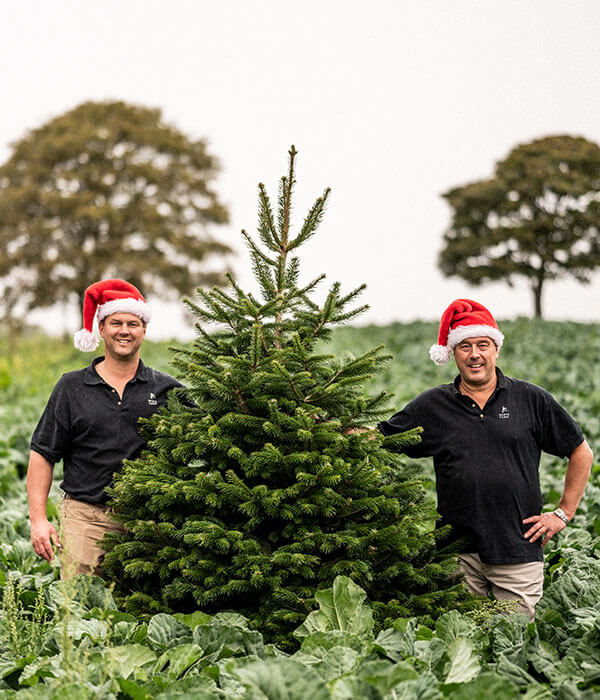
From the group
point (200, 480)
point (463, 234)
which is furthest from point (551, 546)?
point (463, 234)

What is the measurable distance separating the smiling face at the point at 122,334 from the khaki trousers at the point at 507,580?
84.9 inches

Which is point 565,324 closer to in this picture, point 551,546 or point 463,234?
point 463,234

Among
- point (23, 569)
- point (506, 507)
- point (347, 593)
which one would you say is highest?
point (506, 507)

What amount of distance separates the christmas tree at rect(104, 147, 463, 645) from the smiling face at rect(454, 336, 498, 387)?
53 centimetres

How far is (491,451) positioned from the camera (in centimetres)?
414

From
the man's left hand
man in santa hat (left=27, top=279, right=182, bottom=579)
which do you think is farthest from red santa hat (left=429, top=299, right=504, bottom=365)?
man in santa hat (left=27, top=279, right=182, bottom=579)

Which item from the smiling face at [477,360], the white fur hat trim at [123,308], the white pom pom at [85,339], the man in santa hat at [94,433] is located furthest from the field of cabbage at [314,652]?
the white fur hat trim at [123,308]

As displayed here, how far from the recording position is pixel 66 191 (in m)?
33.2

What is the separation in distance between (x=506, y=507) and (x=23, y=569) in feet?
10.6

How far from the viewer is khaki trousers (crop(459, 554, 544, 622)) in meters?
4.14

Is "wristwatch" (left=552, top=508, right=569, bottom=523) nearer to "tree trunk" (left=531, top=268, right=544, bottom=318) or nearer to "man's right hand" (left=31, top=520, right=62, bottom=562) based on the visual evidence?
"man's right hand" (left=31, top=520, right=62, bottom=562)

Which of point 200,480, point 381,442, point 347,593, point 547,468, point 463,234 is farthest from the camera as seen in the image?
point 463,234

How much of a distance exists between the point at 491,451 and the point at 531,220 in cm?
Answer: 3961

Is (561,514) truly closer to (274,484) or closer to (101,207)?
(274,484)
